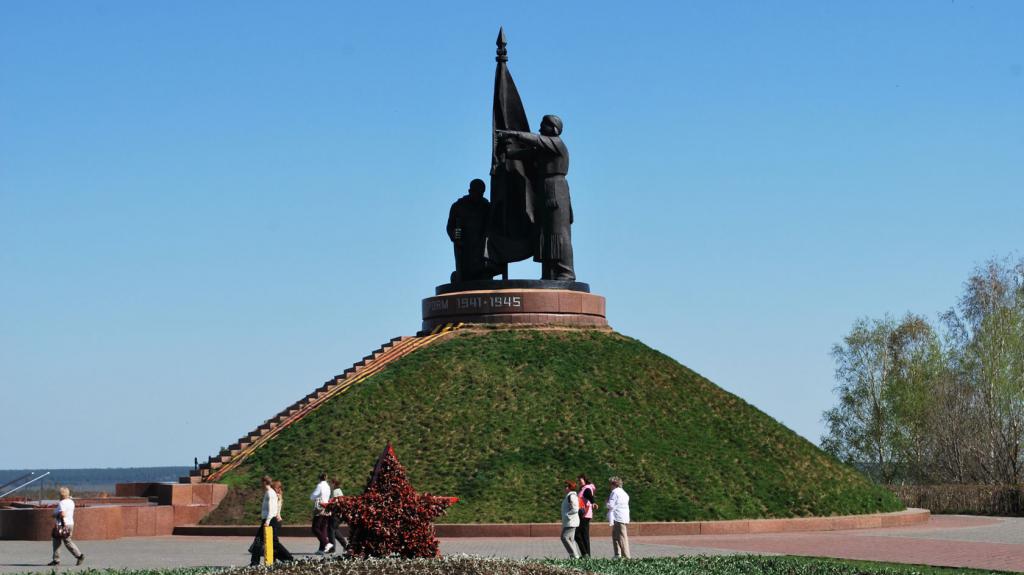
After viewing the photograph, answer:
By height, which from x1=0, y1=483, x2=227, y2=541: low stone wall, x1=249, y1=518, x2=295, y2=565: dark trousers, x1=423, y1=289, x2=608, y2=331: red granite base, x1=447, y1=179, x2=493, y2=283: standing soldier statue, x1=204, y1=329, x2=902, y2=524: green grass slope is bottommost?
x1=249, y1=518, x2=295, y2=565: dark trousers

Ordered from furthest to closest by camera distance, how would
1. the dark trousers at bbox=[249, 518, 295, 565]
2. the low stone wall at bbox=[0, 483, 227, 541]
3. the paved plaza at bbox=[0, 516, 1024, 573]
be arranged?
the low stone wall at bbox=[0, 483, 227, 541]
the paved plaza at bbox=[0, 516, 1024, 573]
the dark trousers at bbox=[249, 518, 295, 565]

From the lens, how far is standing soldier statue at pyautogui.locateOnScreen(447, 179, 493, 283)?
115 feet

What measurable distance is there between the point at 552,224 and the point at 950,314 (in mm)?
20400

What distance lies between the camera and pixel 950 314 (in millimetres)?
46656

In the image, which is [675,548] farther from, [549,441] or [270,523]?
[270,523]

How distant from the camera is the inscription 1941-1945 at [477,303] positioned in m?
34.4

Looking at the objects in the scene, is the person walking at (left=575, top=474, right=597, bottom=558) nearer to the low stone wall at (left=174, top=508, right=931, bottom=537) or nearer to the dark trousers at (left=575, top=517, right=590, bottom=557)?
the dark trousers at (left=575, top=517, right=590, bottom=557)

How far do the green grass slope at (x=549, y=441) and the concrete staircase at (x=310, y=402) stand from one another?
1.76 ft

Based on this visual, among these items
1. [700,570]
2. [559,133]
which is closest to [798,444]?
[559,133]

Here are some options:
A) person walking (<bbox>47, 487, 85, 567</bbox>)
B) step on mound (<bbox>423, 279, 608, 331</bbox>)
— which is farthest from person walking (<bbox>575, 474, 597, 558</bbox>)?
step on mound (<bbox>423, 279, 608, 331</bbox>)

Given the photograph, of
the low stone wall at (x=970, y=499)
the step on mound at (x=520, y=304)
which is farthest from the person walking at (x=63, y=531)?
the low stone wall at (x=970, y=499)

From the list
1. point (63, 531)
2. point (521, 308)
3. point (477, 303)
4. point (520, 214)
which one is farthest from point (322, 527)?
point (520, 214)

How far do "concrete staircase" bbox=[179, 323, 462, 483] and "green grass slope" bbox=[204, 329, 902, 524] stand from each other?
54cm

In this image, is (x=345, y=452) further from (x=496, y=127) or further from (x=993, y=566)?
→ (x=993, y=566)
